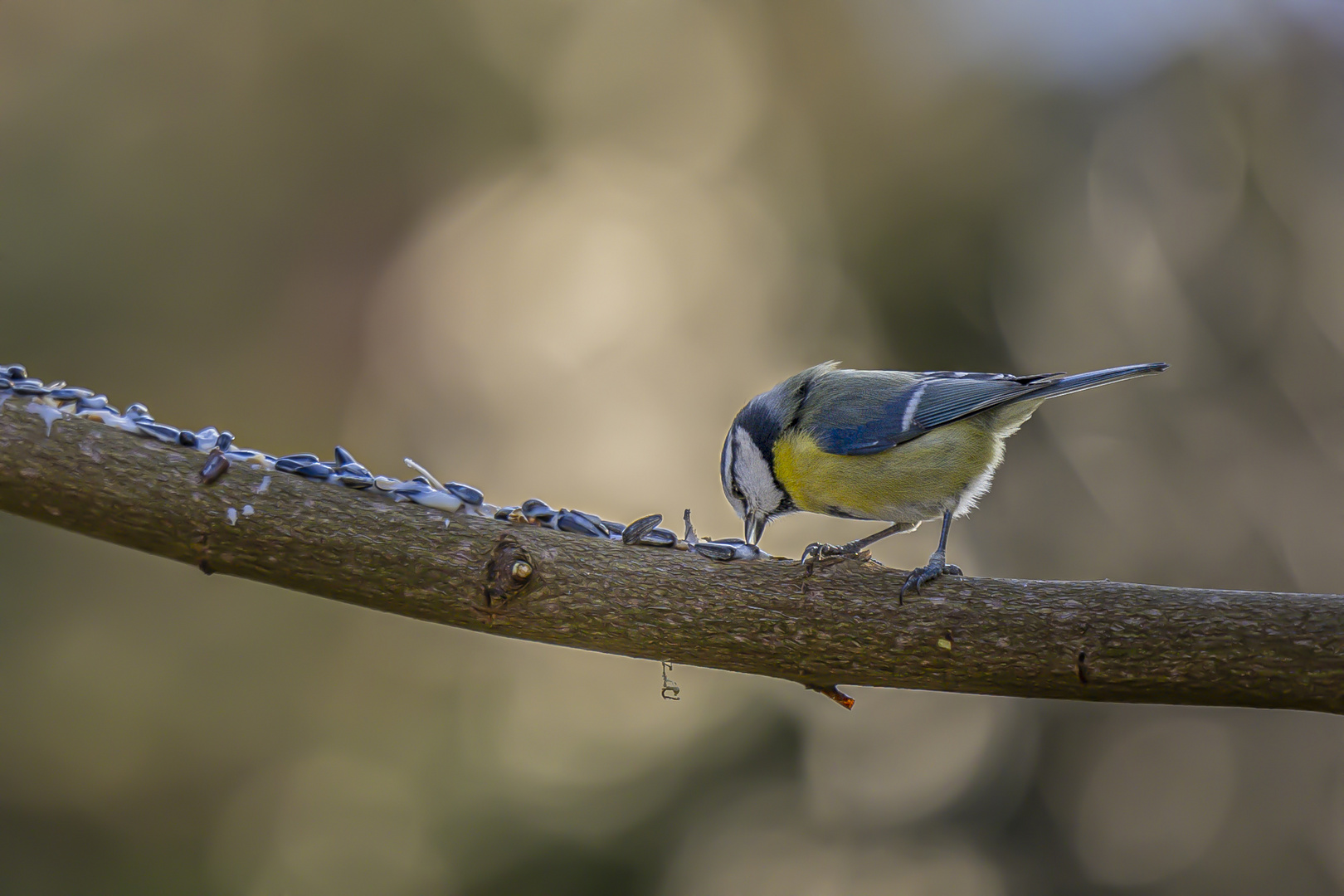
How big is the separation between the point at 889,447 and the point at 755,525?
291 millimetres

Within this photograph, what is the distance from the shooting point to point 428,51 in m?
2.77

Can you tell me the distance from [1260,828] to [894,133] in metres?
2.30

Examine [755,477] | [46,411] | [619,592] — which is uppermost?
[755,477]

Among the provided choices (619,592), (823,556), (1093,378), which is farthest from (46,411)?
(1093,378)

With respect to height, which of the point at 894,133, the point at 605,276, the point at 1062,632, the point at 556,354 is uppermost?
the point at 894,133

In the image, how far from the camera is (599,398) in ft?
8.49

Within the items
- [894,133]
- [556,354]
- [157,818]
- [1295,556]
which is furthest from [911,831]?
[894,133]

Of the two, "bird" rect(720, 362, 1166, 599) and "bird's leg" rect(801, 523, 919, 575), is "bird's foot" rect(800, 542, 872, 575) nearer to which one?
"bird's leg" rect(801, 523, 919, 575)

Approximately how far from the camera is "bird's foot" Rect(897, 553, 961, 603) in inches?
41.5

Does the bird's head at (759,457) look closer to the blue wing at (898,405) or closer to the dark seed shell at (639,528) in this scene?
the blue wing at (898,405)

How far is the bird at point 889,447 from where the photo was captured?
1.48 meters

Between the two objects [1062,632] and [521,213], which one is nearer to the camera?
[1062,632]

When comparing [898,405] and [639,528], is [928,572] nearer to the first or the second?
[639,528]

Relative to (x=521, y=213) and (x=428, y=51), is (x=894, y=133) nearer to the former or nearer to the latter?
(x=521, y=213)
